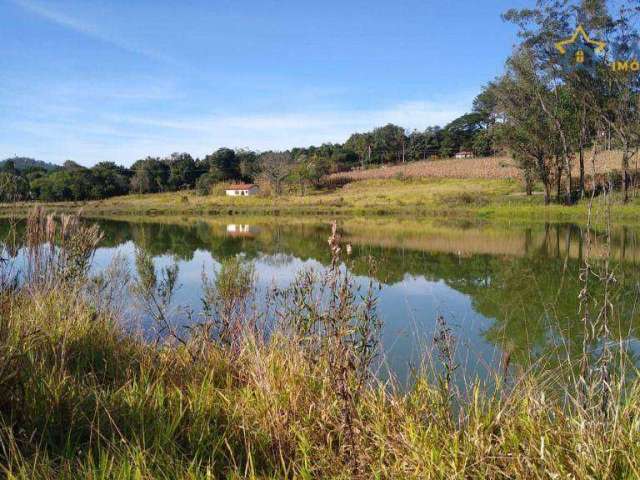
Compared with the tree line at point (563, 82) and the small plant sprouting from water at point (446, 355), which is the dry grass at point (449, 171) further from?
the small plant sprouting from water at point (446, 355)

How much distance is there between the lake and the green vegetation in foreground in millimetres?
4233

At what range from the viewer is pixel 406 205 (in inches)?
1665

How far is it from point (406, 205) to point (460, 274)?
28.4 m

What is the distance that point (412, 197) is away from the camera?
46750mm

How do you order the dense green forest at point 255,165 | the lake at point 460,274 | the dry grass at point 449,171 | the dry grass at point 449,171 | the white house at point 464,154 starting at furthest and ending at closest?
the white house at point 464,154
the dense green forest at point 255,165
the dry grass at point 449,171
the dry grass at point 449,171
the lake at point 460,274

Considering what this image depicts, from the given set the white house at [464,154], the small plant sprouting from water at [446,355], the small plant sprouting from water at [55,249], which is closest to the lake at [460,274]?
the small plant sprouting from water at [446,355]

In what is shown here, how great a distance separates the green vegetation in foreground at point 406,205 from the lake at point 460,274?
4233 mm

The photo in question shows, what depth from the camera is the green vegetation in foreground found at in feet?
105

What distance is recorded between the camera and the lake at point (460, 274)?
19.6 ft

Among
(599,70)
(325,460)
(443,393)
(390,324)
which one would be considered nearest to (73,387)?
(325,460)

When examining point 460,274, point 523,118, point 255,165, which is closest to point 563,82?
point 523,118

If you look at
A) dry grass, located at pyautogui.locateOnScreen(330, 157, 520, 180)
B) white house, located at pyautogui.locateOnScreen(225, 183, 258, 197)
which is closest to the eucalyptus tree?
dry grass, located at pyautogui.locateOnScreen(330, 157, 520, 180)

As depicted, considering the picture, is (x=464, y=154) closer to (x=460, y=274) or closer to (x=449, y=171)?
(x=449, y=171)

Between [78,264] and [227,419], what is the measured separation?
12.6 feet
